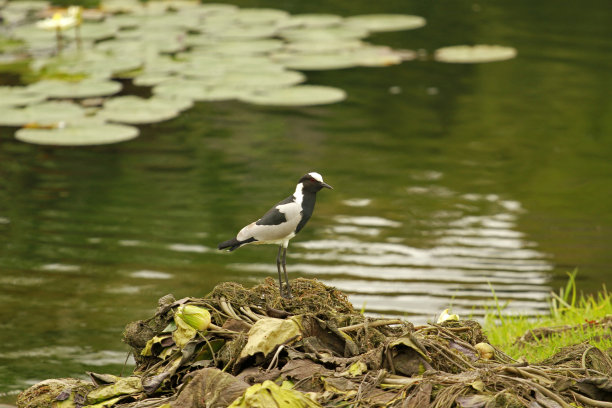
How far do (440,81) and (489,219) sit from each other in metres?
3.53

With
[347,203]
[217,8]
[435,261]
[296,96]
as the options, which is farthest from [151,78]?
[435,261]

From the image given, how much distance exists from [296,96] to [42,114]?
2466 millimetres

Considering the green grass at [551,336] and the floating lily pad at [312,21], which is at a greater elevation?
the floating lily pad at [312,21]

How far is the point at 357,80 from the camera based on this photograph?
10.1m

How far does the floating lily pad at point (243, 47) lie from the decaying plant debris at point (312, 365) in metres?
7.47

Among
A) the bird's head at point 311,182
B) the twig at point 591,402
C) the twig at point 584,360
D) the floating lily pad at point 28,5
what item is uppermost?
the bird's head at point 311,182

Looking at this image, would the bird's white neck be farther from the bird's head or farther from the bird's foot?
the bird's foot

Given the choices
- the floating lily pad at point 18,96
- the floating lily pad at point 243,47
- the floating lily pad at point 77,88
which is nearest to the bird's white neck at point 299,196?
the floating lily pad at point 77,88

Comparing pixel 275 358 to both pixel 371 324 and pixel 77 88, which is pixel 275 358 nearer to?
pixel 371 324

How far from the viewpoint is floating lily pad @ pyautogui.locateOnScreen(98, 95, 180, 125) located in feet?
27.3

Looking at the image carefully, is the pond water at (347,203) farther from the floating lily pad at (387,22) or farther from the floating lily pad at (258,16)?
the floating lily pad at (258,16)

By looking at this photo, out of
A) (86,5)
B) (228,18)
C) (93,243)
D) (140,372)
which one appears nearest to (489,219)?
(93,243)

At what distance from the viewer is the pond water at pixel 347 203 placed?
5.36 m

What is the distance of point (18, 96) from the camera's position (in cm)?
888
